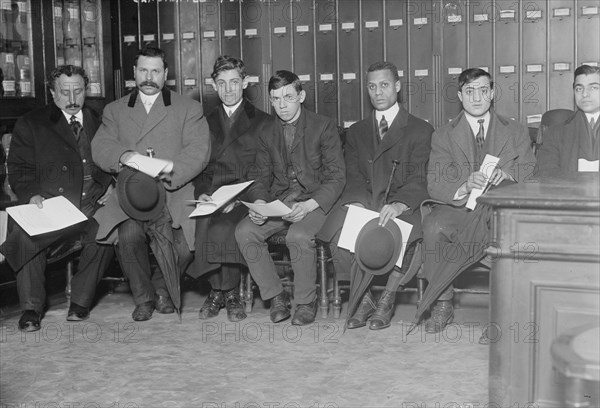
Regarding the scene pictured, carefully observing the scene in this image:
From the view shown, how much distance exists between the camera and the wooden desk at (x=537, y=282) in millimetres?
2625

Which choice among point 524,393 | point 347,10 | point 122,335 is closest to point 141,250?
point 122,335

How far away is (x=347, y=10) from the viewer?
5.54 metres

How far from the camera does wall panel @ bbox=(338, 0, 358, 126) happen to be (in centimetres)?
554

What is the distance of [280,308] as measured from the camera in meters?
4.49

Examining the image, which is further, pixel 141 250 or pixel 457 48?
pixel 457 48

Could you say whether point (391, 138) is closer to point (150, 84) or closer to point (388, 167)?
point (388, 167)

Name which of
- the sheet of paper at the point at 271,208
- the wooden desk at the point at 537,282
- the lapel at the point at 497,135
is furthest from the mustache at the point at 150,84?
the wooden desk at the point at 537,282

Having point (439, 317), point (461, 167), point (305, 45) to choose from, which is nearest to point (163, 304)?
point (439, 317)

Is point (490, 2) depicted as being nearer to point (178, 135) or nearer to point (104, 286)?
point (178, 135)

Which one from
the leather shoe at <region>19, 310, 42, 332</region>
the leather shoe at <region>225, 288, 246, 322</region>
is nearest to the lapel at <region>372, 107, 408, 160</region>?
the leather shoe at <region>225, 288, 246, 322</region>

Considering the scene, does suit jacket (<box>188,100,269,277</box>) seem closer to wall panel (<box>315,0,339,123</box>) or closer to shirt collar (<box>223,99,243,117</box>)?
shirt collar (<box>223,99,243,117</box>)

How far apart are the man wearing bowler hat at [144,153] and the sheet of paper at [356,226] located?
33.3 inches

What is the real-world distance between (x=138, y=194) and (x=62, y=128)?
0.69 m

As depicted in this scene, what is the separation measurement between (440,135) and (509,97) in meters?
1.04
